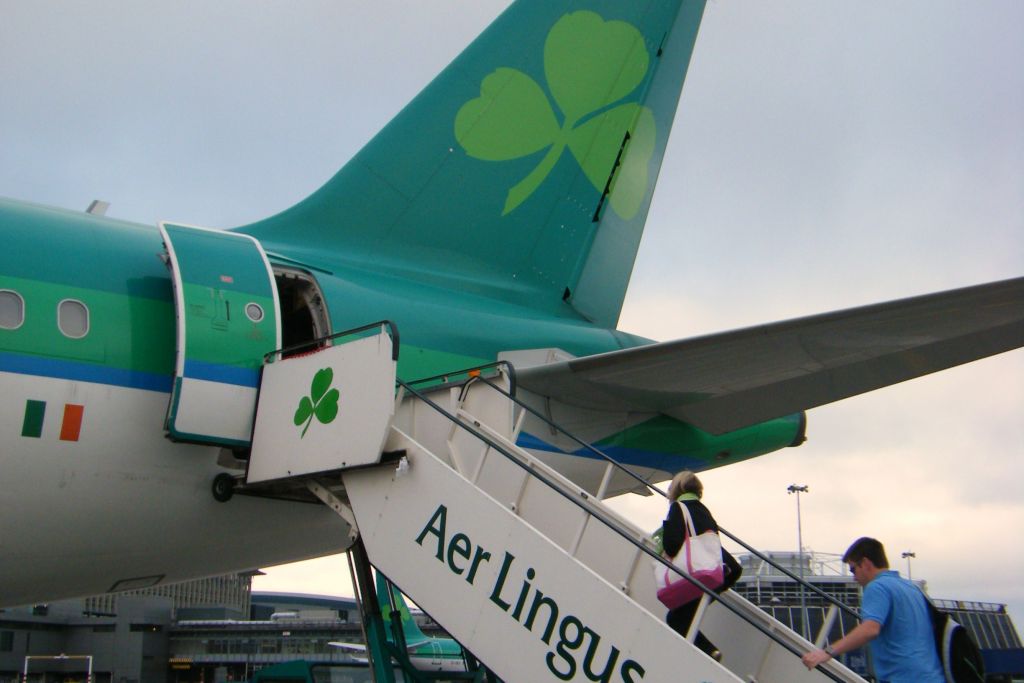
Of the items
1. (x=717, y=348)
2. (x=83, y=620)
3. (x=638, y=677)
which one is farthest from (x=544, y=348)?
(x=83, y=620)

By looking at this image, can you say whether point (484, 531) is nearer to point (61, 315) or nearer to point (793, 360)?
point (793, 360)

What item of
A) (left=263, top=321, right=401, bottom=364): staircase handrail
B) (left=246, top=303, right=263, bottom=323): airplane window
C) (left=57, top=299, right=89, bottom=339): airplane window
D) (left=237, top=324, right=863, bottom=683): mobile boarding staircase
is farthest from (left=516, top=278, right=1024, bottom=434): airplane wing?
(left=57, top=299, right=89, bottom=339): airplane window

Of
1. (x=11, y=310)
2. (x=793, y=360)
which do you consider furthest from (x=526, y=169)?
(x=11, y=310)

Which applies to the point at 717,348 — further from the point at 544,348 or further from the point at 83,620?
the point at 83,620

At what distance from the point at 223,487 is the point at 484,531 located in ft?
8.94

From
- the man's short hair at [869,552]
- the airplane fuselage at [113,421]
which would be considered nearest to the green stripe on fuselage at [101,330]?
the airplane fuselage at [113,421]

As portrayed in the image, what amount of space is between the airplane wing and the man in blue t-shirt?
2766 mm

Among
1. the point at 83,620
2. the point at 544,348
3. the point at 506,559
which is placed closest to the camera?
the point at 506,559

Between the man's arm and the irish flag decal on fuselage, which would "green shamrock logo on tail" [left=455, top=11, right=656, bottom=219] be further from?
the man's arm

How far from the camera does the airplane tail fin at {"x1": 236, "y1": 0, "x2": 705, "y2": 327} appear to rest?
35.3 ft

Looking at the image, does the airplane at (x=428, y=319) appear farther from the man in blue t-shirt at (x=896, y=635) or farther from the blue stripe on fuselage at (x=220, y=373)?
the man in blue t-shirt at (x=896, y=635)

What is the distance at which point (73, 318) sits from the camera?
7469 mm

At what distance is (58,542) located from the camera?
748cm

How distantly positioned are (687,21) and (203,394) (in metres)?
8.25
